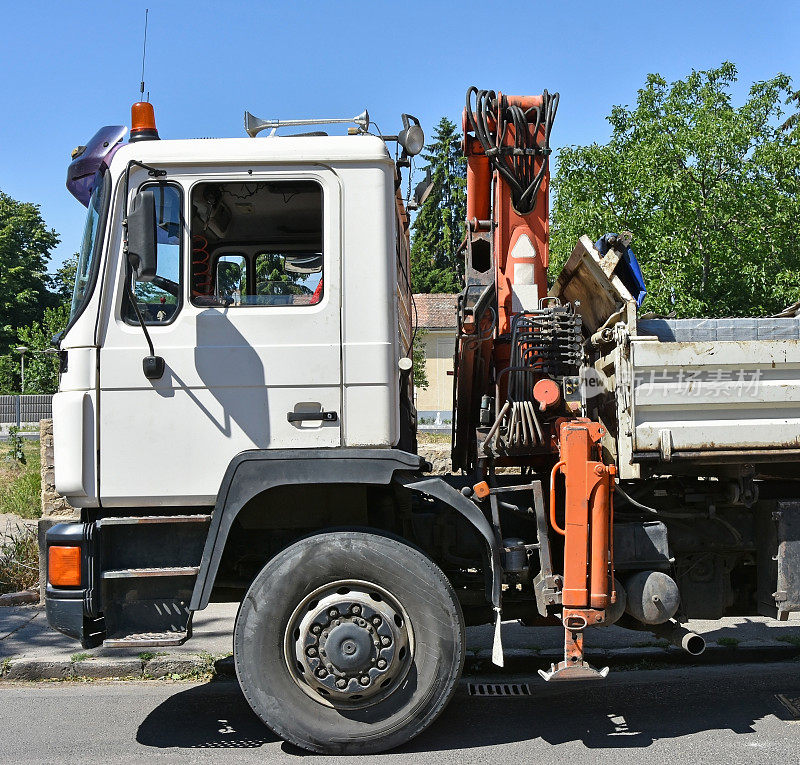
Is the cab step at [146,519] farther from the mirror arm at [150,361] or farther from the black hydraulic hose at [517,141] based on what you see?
the black hydraulic hose at [517,141]

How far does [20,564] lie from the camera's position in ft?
22.9

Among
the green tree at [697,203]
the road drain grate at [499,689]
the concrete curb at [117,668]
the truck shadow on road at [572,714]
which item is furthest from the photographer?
the green tree at [697,203]

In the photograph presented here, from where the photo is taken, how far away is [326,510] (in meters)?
4.11

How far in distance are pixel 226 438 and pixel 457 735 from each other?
1952 mm

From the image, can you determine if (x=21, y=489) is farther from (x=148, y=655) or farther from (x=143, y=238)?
(x=143, y=238)

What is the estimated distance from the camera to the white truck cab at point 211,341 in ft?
12.7

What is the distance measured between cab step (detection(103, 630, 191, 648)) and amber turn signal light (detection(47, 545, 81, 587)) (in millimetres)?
320

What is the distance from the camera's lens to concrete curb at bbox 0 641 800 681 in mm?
5223

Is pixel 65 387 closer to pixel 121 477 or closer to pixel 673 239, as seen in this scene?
pixel 121 477

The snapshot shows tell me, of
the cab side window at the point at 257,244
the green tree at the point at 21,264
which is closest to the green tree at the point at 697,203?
the cab side window at the point at 257,244

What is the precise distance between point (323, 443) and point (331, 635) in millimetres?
909

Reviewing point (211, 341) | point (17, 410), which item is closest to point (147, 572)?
point (211, 341)

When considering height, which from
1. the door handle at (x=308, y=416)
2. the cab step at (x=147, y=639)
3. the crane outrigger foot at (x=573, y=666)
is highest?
the door handle at (x=308, y=416)

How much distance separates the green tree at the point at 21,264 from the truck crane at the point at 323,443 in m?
38.7
